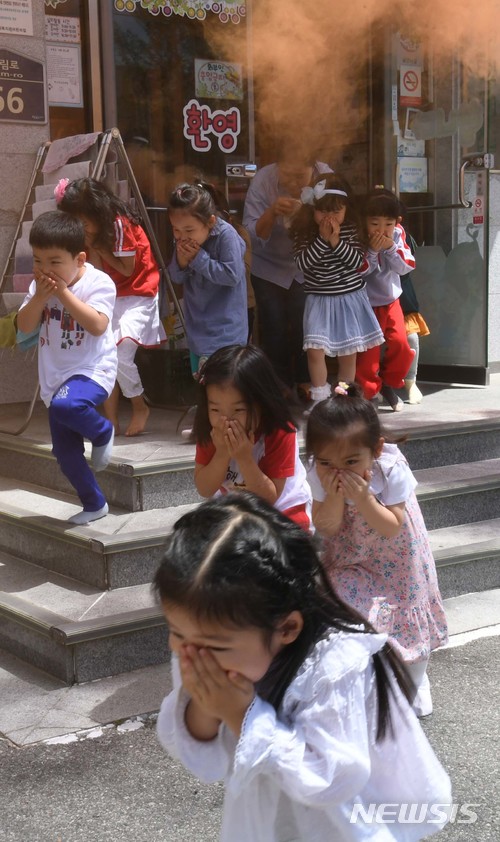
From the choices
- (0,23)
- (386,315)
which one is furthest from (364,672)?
(0,23)

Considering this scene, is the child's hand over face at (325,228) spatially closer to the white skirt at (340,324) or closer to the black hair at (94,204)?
the white skirt at (340,324)

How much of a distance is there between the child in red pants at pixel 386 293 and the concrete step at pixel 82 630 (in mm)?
2592

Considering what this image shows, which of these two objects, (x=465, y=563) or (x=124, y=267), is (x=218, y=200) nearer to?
(x=124, y=267)

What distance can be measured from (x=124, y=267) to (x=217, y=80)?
2.64m

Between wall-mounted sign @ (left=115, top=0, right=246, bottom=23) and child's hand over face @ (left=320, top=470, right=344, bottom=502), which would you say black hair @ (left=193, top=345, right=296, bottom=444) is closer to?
child's hand over face @ (left=320, top=470, right=344, bottom=502)

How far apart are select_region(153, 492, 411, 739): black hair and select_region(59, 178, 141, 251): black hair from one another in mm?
4101

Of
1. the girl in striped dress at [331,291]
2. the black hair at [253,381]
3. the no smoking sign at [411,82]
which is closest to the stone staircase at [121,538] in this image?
the girl in striped dress at [331,291]

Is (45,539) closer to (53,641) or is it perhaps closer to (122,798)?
(53,641)

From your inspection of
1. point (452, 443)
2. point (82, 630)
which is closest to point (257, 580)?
point (82, 630)

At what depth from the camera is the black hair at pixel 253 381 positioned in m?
3.30

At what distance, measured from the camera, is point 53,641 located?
13.4ft

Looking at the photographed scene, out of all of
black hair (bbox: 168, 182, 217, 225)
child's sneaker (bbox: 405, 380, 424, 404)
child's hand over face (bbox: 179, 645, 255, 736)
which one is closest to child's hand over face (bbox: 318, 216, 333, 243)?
black hair (bbox: 168, 182, 217, 225)

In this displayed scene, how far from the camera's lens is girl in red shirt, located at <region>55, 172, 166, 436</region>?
5.80m

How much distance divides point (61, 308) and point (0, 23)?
2.84 metres
